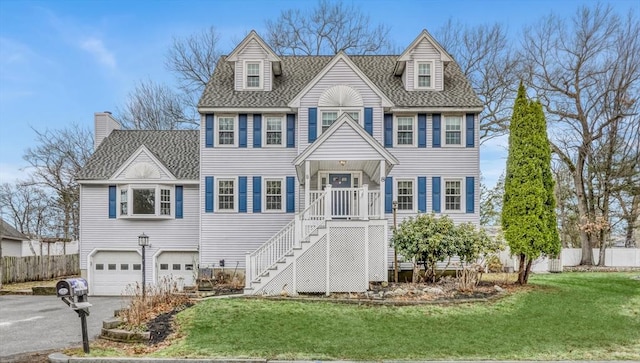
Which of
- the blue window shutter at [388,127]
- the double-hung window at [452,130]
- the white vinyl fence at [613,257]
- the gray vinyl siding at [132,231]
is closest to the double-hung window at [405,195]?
the blue window shutter at [388,127]

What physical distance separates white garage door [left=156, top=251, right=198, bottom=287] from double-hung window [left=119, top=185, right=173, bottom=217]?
1757 mm

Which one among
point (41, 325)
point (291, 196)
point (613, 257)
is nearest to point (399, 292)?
point (291, 196)

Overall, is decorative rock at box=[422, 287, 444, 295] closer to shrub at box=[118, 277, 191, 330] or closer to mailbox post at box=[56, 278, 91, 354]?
shrub at box=[118, 277, 191, 330]

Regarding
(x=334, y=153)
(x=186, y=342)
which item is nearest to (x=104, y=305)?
(x=186, y=342)

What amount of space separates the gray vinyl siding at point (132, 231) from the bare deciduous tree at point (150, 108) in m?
12.4

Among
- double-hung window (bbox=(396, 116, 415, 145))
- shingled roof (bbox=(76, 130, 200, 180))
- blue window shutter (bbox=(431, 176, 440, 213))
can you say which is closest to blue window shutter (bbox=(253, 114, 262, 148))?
shingled roof (bbox=(76, 130, 200, 180))

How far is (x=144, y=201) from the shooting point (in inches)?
711

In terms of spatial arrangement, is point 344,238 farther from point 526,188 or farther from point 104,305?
point 104,305

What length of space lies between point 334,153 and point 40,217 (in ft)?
89.0

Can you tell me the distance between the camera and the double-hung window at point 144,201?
59.0ft

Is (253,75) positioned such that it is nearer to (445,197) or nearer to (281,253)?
(281,253)

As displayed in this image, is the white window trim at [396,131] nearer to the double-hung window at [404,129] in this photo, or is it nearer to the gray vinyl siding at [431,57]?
the double-hung window at [404,129]

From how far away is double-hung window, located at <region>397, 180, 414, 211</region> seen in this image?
55.0ft

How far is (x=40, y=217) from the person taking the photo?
1228 inches
